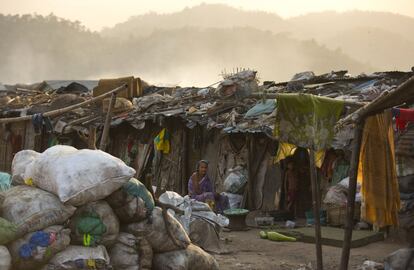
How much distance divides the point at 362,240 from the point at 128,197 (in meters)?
5.53

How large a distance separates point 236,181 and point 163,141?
2.61m

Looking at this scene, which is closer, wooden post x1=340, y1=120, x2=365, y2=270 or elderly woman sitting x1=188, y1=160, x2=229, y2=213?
wooden post x1=340, y1=120, x2=365, y2=270

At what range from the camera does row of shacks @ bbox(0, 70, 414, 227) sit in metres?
12.2

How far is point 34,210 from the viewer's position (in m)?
4.61

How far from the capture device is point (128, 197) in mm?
5156

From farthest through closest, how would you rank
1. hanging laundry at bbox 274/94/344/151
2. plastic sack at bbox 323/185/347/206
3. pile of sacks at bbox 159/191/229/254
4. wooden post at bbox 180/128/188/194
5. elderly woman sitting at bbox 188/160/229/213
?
1. wooden post at bbox 180/128/188/194
2. plastic sack at bbox 323/185/347/206
3. elderly woman sitting at bbox 188/160/229/213
4. pile of sacks at bbox 159/191/229/254
5. hanging laundry at bbox 274/94/344/151

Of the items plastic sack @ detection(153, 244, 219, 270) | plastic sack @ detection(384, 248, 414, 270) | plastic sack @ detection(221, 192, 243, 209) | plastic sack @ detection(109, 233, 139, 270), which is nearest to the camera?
plastic sack @ detection(109, 233, 139, 270)

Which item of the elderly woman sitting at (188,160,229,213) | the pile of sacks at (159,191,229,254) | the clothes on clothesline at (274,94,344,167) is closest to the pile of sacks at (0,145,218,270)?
the clothes on clothesline at (274,94,344,167)

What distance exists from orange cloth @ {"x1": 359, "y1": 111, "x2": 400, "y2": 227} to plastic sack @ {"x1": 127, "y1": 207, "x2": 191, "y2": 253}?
216 cm

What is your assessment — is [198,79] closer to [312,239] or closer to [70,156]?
[312,239]

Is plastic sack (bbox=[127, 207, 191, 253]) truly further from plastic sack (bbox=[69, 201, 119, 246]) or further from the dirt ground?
the dirt ground

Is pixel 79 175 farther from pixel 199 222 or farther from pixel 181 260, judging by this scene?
pixel 199 222

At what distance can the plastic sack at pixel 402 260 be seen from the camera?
5816 millimetres

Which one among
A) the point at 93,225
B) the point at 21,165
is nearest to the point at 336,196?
the point at 21,165
